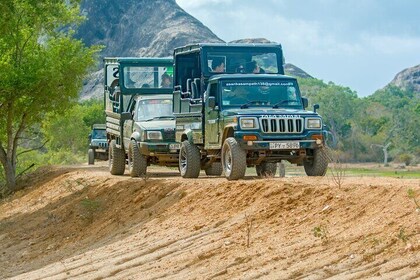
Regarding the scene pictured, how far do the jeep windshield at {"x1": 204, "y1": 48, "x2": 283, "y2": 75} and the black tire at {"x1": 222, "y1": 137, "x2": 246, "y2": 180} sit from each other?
2697 millimetres

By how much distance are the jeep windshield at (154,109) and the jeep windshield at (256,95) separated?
5676 mm

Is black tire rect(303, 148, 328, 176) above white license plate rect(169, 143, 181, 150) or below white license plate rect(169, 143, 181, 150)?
below

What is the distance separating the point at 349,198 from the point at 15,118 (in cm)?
2213

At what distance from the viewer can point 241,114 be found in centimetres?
2048

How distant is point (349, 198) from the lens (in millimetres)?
15156

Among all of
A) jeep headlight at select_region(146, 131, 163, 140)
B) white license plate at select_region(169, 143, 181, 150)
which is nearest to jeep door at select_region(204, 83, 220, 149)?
white license plate at select_region(169, 143, 181, 150)

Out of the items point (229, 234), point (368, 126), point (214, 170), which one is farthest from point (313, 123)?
point (368, 126)

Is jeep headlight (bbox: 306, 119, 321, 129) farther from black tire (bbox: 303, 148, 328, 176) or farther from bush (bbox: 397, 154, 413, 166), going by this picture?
bush (bbox: 397, 154, 413, 166)

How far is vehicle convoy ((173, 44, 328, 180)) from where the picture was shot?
20391 millimetres

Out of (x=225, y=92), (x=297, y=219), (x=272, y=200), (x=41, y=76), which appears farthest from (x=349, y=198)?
(x=41, y=76)

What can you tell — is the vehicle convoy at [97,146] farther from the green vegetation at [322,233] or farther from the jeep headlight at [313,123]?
the green vegetation at [322,233]

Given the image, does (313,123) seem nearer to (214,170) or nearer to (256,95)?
(256,95)

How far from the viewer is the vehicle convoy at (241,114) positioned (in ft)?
66.9

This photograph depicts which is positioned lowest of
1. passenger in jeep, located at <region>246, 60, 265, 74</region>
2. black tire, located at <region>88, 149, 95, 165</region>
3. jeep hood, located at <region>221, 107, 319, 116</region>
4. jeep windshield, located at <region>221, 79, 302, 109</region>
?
black tire, located at <region>88, 149, 95, 165</region>
